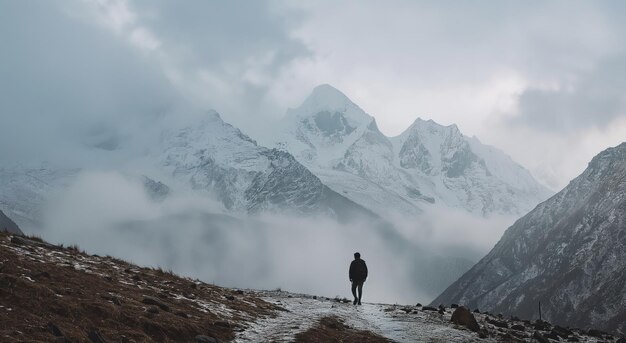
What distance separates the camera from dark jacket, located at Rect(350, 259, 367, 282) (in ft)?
128

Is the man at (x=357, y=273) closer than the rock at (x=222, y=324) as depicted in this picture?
No

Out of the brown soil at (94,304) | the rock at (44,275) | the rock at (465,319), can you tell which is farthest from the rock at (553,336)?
the rock at (44,275)

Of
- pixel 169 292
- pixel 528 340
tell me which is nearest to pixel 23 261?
pixel 169 292

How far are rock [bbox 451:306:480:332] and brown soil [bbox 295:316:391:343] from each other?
5.48 m

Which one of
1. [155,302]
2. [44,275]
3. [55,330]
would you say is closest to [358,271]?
[155,302]

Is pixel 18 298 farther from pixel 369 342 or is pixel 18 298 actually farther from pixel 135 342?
pixel 369 342

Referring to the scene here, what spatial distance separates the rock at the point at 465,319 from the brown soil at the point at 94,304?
8.59m

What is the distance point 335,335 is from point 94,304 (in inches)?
340

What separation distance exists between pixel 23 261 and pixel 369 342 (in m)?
12.8

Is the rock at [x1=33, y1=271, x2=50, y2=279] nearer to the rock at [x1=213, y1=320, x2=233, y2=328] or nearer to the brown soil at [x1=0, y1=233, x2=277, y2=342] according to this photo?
the brown soil at [x1=0, y1=233, x2=277, y2=342]

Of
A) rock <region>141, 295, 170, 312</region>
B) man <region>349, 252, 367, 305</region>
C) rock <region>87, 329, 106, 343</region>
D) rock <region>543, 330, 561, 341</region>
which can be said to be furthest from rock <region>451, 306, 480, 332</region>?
rock <region>87, 329, 106, 343</region>

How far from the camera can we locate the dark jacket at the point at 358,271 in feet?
128

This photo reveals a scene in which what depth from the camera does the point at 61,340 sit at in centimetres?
1456

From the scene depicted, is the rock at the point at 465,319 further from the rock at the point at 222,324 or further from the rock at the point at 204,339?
the rock at the point at 204,339
